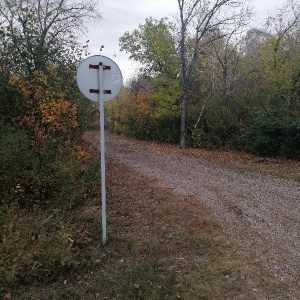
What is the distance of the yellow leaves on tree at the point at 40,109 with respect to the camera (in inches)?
322

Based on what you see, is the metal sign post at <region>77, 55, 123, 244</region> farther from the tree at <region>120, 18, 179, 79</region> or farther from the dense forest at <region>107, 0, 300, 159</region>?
the tree at <region>120, 18, 179, 79</region>

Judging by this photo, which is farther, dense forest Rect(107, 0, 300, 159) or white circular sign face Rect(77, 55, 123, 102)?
dense forest Rect(107, 0, 300, 159)

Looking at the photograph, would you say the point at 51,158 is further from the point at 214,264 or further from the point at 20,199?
the point at 214,264

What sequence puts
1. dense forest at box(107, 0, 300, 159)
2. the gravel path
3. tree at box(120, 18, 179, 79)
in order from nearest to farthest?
the gravel path
dense forest at box(107, 0, 300, 159)
tree at box(120, 18, 179, 79)

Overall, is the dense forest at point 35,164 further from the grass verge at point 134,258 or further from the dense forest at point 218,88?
the dense forest at point 218,88

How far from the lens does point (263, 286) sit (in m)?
4.10

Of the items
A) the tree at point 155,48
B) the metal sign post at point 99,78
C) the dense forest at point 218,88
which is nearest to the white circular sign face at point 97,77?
the metal sign post at point 99,78

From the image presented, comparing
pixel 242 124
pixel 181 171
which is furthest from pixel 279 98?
pixel 181 171

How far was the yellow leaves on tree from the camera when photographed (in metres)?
8.19

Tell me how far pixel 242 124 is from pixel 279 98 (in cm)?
223

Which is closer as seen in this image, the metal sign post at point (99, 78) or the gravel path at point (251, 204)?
the metal sign post at point (99, 78)

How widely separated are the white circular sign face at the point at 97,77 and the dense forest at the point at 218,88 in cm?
1103

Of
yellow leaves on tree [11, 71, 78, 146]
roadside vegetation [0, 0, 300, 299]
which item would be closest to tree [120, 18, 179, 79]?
roadside vegetation [0, 0, 300, 299]

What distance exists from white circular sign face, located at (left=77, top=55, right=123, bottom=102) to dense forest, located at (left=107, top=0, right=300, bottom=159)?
11032 mm
